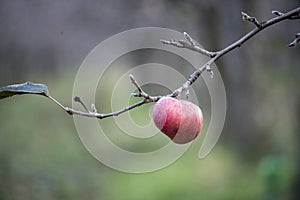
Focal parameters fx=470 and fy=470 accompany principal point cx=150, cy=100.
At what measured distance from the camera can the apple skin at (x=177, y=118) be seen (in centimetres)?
60

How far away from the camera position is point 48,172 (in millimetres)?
2586

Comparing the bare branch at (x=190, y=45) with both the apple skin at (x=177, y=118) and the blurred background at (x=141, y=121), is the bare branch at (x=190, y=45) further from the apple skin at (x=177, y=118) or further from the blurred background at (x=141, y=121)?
the blurred background at (x=141, y=121)

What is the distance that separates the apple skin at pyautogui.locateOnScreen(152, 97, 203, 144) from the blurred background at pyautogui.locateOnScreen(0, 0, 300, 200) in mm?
1634

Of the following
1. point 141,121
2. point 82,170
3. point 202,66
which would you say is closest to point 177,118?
point 202,66

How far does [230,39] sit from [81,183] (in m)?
1.19

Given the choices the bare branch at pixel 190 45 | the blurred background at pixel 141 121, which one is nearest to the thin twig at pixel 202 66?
the bare branch at pixel 190 45

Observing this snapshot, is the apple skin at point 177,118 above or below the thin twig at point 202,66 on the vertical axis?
below

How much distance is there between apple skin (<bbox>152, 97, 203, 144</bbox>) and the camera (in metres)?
0.60

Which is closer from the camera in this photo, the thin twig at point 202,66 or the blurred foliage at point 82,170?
the thin twig at point 202,66

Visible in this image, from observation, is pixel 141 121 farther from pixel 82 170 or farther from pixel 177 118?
pixel 177 118

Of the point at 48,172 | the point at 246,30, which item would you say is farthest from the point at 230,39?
the point at 48,172

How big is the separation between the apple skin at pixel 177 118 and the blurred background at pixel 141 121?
163 cm

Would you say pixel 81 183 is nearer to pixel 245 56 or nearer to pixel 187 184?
pixel 187 184

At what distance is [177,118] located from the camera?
Result: 61 cm
